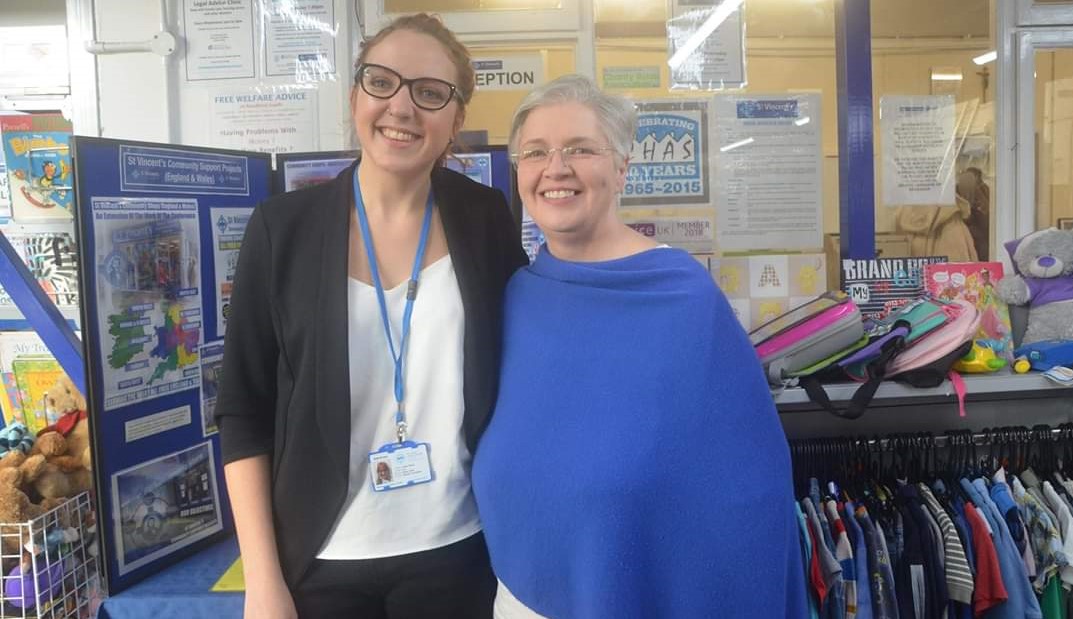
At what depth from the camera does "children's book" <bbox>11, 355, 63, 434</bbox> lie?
2527 millimetres

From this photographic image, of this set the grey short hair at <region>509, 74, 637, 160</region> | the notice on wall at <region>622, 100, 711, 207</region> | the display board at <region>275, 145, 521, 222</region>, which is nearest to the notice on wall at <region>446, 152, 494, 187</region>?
the display board at <region>275, 145, 521, 222</region>

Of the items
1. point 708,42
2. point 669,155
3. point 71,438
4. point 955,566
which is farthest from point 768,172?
point 71,438

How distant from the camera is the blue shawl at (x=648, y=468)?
115 centimetres

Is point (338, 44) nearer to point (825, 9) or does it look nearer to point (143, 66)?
point (143, 66)

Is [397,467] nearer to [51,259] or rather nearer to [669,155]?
[669,155]

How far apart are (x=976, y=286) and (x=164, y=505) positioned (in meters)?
2.59

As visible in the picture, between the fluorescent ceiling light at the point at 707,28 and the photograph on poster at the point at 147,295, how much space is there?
189cm

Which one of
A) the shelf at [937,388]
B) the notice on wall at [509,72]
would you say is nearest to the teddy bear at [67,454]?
the notice on wall at [509,72]

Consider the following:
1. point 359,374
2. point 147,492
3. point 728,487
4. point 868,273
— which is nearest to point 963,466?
point 868,273

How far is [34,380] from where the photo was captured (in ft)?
8.49

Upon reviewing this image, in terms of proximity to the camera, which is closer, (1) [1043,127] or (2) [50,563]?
(2) [50,563]

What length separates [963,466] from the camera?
2.17 m

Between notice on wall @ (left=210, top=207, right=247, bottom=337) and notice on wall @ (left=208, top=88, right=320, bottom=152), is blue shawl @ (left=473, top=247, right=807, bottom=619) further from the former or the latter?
notice on wall @ (left=208, top=88, right=320, bottom=152)

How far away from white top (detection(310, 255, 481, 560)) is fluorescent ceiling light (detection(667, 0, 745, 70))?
1919 mm
